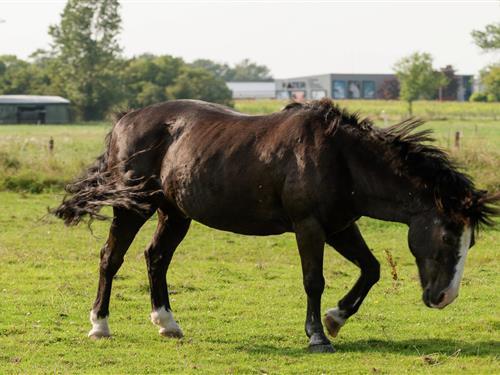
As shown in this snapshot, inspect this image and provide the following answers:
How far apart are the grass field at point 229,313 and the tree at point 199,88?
7761 centimetres

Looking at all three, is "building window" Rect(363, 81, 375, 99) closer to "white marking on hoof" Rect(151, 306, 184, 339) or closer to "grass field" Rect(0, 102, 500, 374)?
"grass field" Rect(0, 102, 500, 374)

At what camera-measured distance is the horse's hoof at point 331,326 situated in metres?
8.48

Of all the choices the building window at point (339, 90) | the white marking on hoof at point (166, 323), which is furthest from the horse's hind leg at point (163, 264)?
the building window at point (339, 90)

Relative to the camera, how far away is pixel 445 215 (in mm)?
7688

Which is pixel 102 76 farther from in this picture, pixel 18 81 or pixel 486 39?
pixel 486 39

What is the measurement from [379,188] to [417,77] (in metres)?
99.3

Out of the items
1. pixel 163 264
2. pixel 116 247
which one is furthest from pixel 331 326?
pixel 116 247

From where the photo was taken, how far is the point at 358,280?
8.62 m

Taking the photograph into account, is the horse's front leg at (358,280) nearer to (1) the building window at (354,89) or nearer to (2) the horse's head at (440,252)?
(2) the horse's head at (440,252)

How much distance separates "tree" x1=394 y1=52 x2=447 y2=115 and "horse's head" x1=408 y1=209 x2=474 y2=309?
9607 centimetres

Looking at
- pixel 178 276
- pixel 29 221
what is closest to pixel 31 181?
pixel 29 221

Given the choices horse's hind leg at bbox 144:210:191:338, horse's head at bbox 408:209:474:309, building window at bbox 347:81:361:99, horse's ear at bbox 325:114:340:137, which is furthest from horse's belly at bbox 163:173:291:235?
building window at bbox 347:81:361:99

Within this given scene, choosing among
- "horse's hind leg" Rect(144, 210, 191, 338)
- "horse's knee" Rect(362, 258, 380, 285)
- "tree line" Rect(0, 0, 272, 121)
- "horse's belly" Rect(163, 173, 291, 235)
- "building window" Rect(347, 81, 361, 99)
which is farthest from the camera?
"building window" Rect(347, 81, 361, 99)

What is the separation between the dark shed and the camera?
84250 mm
